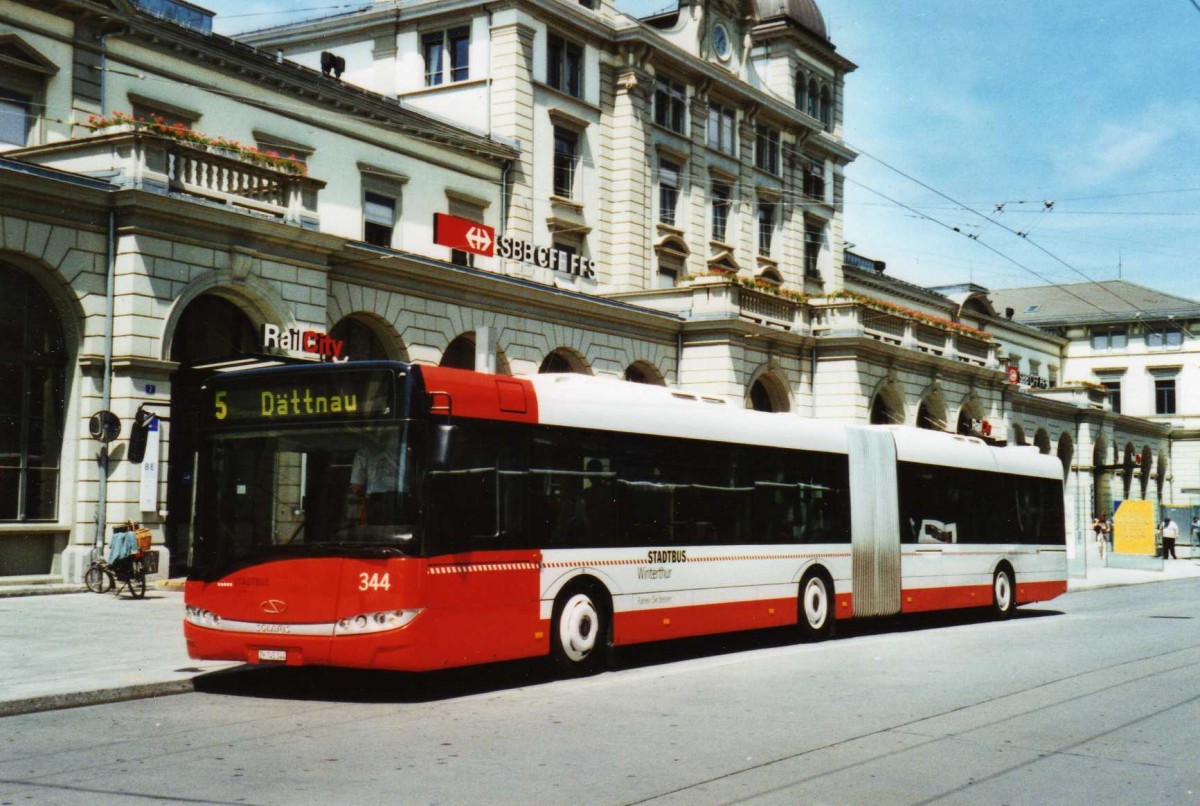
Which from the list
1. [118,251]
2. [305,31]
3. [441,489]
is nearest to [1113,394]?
[305,31]

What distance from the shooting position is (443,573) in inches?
461

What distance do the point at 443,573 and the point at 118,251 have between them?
12504 mm

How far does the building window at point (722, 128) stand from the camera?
149 ft

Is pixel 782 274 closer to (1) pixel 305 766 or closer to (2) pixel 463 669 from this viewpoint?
(2) pixel 463 669

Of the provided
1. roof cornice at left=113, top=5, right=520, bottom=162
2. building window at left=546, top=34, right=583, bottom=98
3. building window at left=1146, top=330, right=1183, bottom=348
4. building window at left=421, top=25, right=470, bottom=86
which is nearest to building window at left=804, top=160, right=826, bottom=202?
building window at left=546, top=34, right=583, bottom=98

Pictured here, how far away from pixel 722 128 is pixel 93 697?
37.9 metres

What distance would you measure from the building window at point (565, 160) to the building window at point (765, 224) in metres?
10.5

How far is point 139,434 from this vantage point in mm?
21109

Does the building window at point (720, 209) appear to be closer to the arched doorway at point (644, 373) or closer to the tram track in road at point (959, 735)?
the arched doorway at point (644, 373)

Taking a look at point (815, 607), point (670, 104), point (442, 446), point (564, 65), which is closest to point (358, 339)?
point (815, 607)

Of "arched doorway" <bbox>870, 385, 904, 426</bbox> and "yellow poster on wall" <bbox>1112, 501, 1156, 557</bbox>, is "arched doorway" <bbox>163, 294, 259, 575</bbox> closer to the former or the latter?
"arched doorway" <bbox>870, 385, 904, 426</bbox>

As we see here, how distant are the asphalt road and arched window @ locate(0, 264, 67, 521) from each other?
9.55m

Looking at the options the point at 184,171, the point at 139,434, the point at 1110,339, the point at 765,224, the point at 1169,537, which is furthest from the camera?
the point at 1110,339

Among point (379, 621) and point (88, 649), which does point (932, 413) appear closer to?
point (88, 649)
